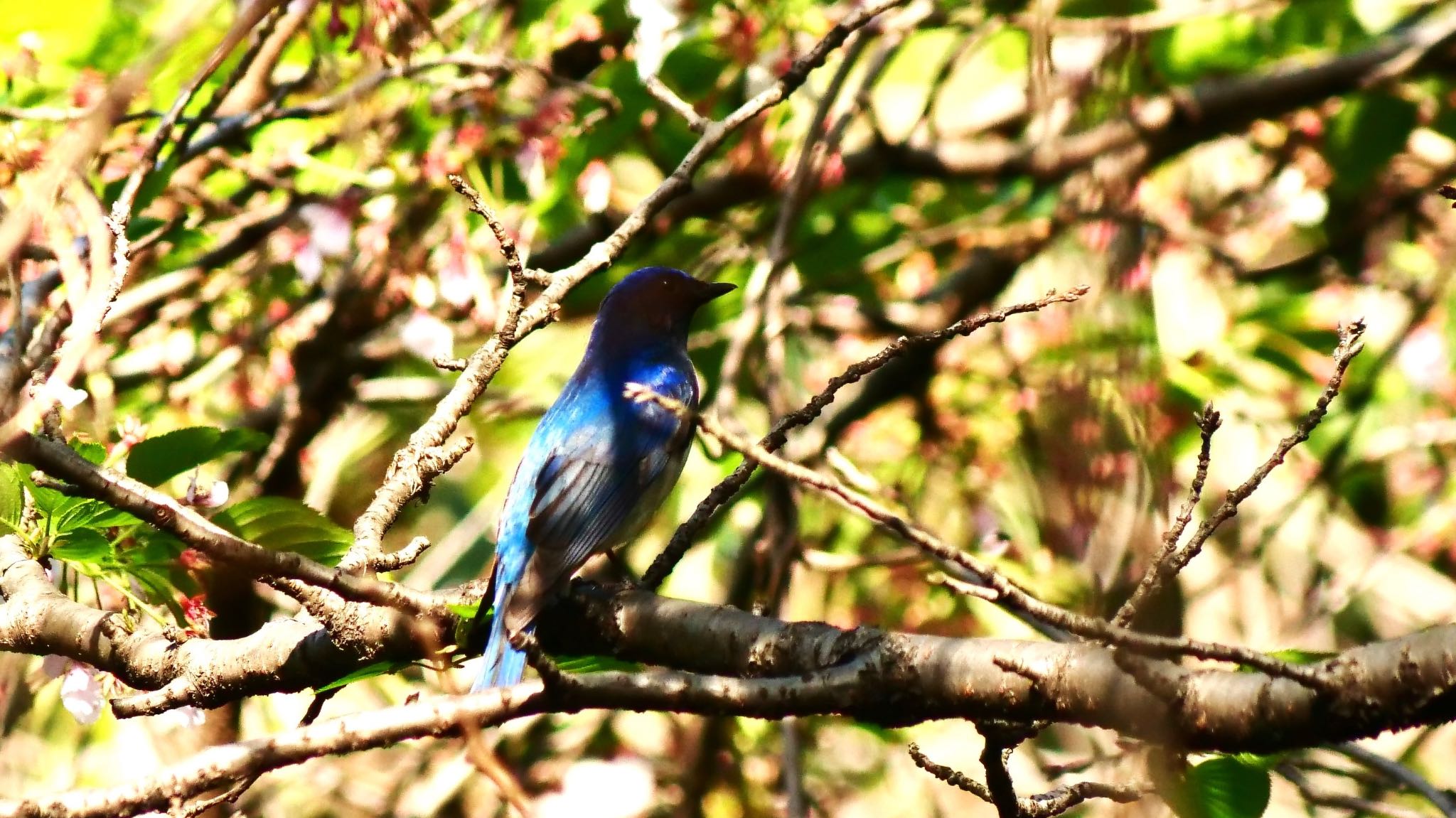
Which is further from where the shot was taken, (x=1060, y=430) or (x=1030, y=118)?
(x=1030, y=118)

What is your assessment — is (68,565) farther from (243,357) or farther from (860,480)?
(243,357)

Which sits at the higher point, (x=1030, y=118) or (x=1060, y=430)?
(x=1060, y=430)

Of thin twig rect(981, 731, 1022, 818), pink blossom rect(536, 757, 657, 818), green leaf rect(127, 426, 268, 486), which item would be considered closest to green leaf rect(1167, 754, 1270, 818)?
Answer: thin twig rect(981, 731, 1022, 818)

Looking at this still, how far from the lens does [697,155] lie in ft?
9.98

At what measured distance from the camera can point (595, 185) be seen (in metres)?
4.98

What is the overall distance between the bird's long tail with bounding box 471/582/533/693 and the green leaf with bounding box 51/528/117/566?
2.85ft

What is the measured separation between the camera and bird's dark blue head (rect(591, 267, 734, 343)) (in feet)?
16.2

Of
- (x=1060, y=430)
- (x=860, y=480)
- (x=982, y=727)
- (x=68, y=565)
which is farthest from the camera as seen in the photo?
(x=860, y=480)

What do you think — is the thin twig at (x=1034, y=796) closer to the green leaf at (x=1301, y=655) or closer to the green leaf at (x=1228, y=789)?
the green leaf at (x=1228, y=789)

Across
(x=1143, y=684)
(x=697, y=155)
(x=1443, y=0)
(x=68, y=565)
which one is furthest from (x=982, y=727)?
(x=1443, y=0)

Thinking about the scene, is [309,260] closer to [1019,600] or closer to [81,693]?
[81,693]

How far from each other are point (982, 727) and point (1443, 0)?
15.8 ft

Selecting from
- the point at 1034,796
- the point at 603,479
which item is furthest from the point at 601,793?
the point at 1034,796

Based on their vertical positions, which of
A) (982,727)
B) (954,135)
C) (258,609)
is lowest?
(258,609)
